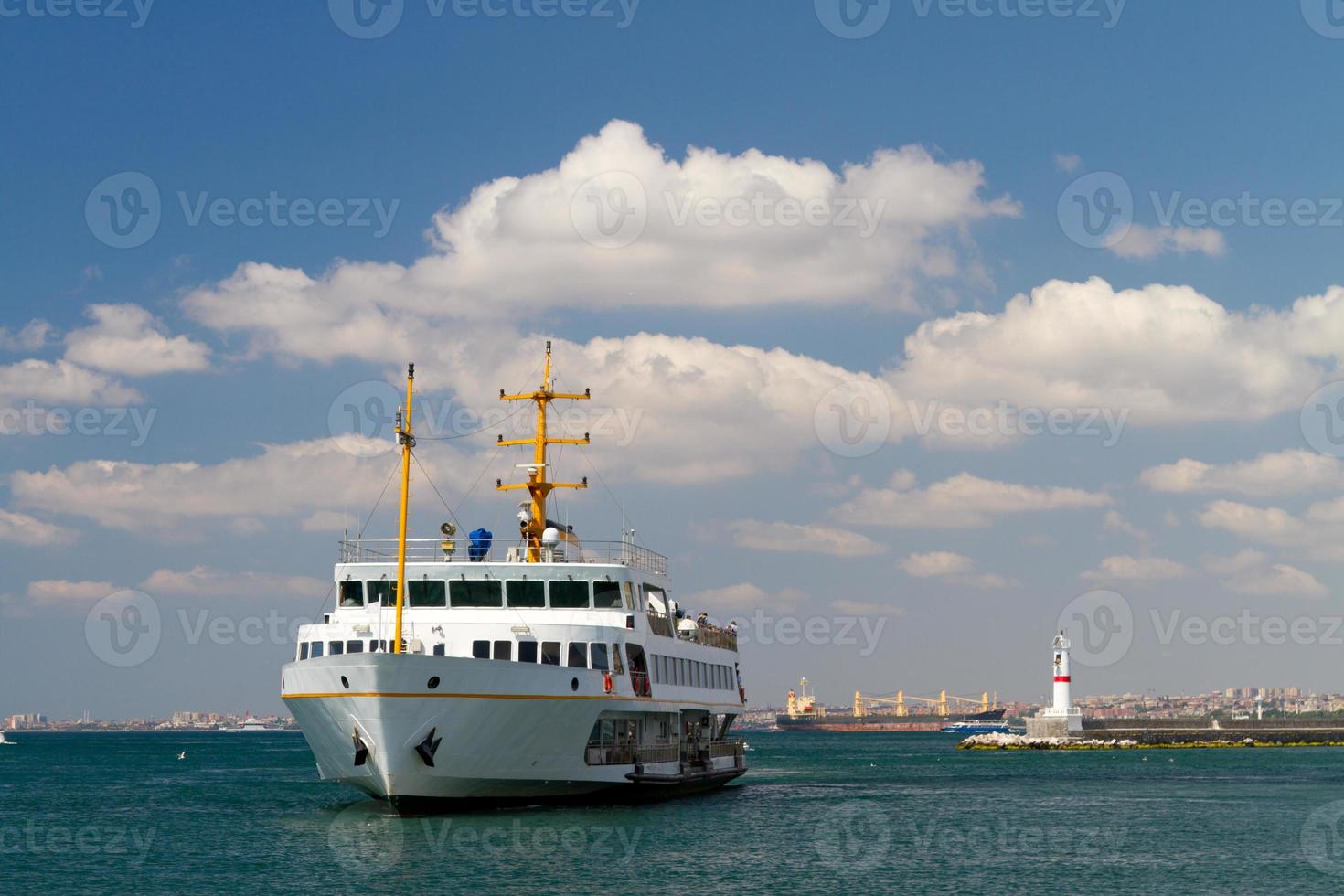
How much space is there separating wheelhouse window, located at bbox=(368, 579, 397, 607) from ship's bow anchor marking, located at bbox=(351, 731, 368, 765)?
17.5 feet

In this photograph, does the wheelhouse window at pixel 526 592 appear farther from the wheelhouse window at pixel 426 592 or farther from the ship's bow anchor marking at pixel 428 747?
the ship's bow anchor marking at pixel 428 747

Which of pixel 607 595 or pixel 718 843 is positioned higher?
pixel 607 595

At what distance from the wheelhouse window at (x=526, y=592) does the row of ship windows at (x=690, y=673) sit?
474 centimetres

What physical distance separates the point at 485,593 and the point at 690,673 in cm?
1057

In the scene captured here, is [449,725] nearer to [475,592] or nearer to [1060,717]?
[475,592]

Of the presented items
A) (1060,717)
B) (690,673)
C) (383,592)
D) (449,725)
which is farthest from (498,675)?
(1060,717)

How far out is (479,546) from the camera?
4088 cm

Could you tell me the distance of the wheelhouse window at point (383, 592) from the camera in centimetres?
3938

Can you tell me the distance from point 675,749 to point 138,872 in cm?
1795

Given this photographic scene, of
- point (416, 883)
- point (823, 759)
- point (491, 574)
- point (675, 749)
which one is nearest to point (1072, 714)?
point (823, 759)

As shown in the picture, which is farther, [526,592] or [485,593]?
[526,592]

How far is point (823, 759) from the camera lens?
104500 mm

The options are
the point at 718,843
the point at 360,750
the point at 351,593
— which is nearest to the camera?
the point at 360,750

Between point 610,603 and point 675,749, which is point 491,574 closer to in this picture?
point 610,603
